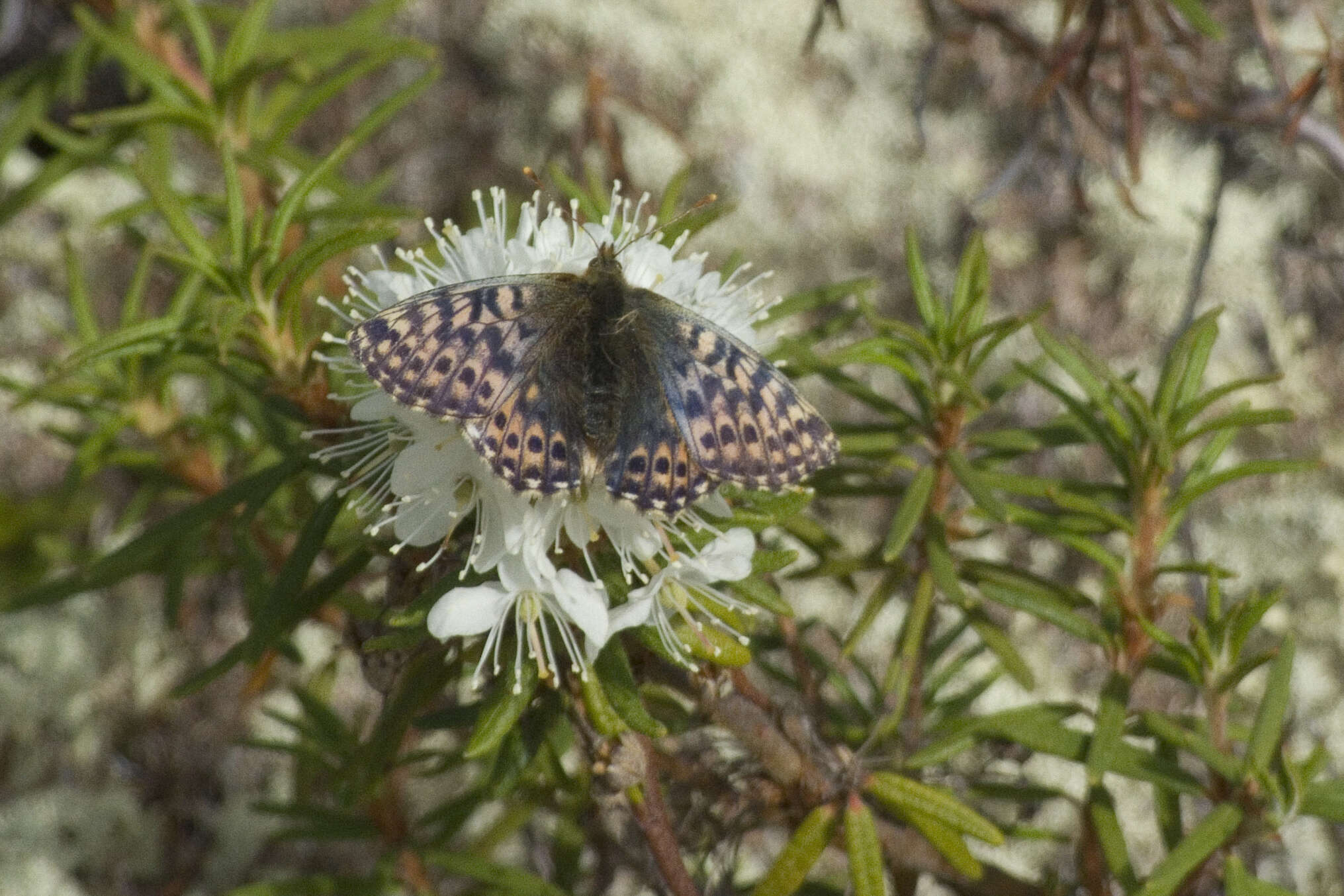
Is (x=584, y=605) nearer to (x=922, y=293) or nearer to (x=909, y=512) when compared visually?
(x=909, y=512)

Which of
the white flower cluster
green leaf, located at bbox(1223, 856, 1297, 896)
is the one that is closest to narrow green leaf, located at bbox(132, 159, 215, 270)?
the white flower cluster

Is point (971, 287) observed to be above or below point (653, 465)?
above

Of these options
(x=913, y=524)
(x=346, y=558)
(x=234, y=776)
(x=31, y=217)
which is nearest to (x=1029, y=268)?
(x=913, y=524)

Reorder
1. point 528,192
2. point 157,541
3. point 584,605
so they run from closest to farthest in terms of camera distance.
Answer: point 584,605 < point 157,541 < point 528,192

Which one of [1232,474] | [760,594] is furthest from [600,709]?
[1232,474]

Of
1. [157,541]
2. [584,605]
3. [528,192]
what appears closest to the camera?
[584,605]

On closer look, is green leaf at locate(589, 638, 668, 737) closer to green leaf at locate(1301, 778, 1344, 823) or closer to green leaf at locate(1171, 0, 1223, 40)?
green leaf at locate(1301, 778, 1344, 823)

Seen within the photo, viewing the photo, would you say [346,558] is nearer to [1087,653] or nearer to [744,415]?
[744,415]

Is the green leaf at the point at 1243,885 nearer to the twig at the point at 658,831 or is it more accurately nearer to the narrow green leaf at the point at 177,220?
the twig at the point at 658,831
